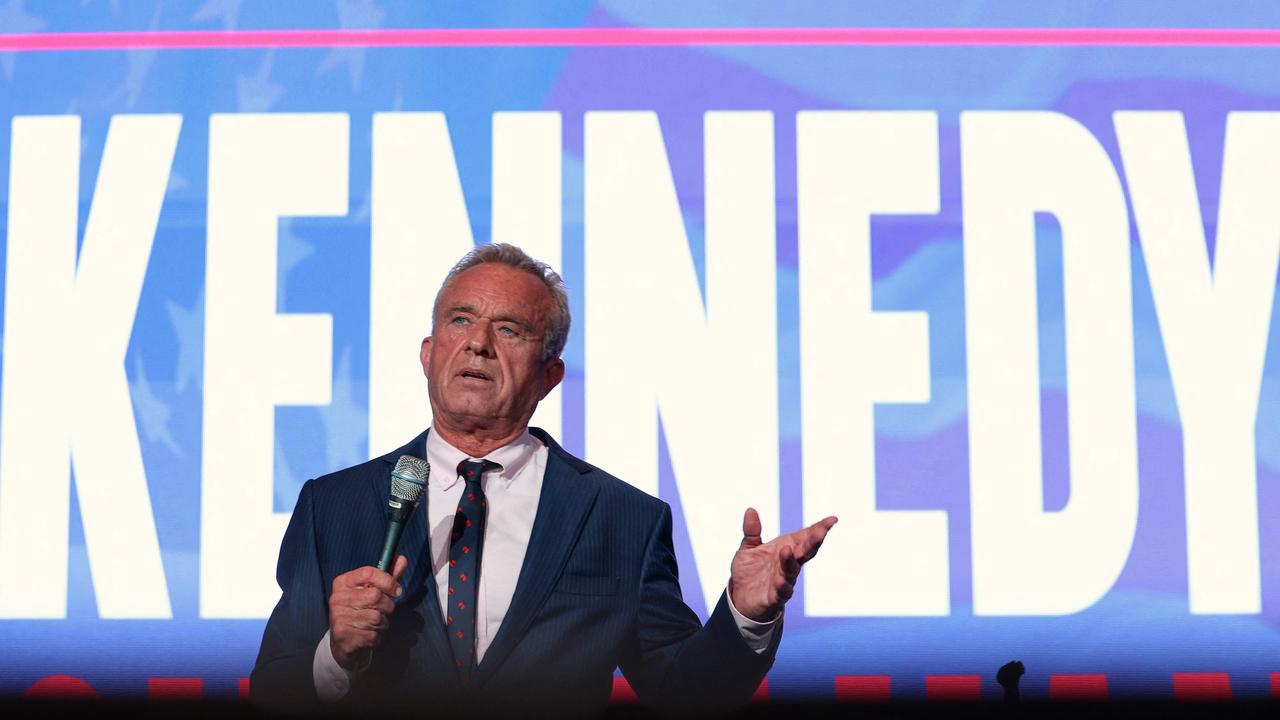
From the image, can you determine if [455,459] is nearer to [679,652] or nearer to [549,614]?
[549,614]

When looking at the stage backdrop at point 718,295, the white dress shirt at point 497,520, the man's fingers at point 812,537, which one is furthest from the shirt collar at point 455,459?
the stage backdrop at point 718,295

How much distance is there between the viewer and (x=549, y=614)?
1755mm

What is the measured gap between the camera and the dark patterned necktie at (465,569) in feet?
5.65

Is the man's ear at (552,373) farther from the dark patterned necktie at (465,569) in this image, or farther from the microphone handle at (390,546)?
the microphone handle at (390,546)

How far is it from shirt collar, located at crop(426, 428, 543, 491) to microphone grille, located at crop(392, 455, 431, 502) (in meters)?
0.25

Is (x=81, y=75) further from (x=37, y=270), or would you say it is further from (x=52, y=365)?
(x=52, y=365)

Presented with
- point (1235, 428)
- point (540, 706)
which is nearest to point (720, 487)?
point (1235, 428)

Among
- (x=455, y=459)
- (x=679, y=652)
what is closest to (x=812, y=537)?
(x=679, y=652)

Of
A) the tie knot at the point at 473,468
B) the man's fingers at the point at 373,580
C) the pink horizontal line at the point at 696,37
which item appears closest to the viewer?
the man's fingers at the point at 373,580

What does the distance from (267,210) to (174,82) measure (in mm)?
410

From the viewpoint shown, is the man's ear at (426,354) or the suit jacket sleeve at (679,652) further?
the man's ear at (426,354)

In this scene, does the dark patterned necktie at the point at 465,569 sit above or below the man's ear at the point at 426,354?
below

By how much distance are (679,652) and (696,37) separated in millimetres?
1946

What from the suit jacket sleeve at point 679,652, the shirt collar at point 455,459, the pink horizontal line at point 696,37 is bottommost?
the suit jacket sleeve at point 679,652
